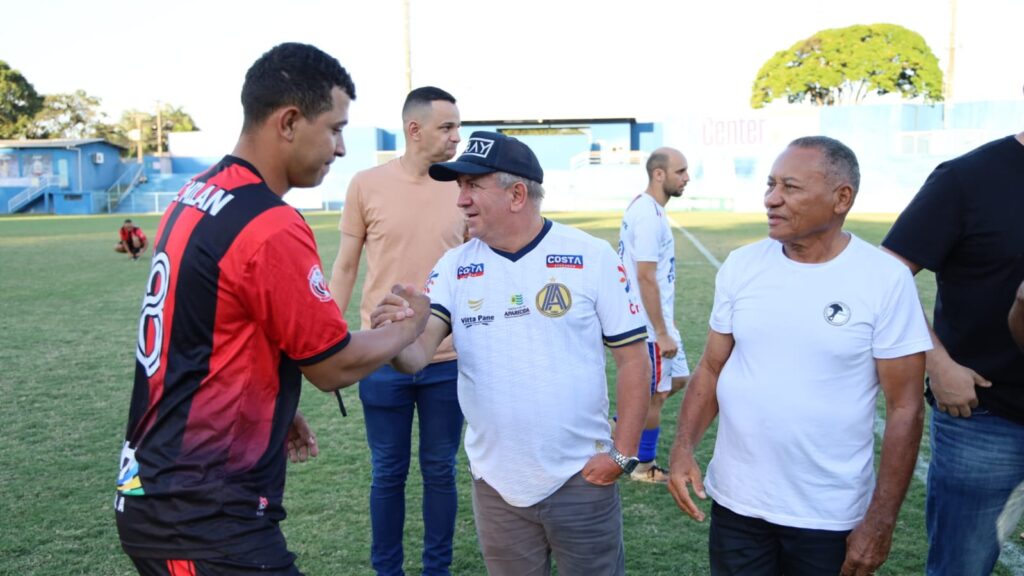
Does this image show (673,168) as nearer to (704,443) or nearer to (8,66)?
(704,443)

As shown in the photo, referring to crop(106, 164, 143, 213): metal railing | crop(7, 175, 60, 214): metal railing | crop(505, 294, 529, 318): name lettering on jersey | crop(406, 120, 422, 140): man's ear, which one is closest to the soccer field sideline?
crop(505, 294, 529, 318): name lettering on jersey

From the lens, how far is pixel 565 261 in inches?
120

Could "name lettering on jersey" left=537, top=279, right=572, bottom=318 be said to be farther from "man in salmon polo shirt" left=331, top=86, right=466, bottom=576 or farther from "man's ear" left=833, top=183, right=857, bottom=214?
"man in salmon polo shirt" left=331, top=86, right=466, bottom=576

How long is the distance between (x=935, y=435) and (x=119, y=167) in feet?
225

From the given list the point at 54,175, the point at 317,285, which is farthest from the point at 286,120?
the point at 54,175

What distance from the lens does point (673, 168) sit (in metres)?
6.04

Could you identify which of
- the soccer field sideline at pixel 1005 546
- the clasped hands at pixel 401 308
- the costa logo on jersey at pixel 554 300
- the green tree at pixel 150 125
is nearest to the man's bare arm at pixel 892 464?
the soccer field sideline at pixel 1005 546

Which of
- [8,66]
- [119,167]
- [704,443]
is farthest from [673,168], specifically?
[8,66]

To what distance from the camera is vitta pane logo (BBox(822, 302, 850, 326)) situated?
273 cm

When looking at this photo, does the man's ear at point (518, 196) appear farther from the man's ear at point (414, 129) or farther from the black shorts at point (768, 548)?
the man's ear at point (414, 129)

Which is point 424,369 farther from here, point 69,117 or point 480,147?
point 69,117

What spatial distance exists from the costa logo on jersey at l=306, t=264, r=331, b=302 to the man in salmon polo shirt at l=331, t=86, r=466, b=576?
189 centimetres

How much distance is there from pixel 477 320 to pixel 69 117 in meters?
87.2

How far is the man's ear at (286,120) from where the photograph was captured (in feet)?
7.77
